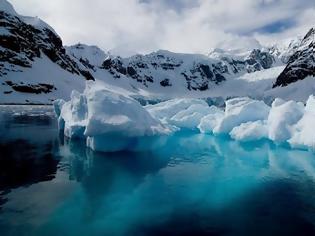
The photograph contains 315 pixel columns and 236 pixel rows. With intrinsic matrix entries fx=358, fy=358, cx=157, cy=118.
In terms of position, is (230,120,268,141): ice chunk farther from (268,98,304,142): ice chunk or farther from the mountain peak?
the mountain peak

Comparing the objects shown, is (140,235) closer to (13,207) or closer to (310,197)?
(13,207)

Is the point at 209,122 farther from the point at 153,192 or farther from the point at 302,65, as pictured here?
the point at 302,65

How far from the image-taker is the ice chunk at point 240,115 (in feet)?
96.4

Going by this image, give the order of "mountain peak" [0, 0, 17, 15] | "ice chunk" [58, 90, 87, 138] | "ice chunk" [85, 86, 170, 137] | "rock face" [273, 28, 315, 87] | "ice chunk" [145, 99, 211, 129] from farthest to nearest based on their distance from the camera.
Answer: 1. "rock face" [273, 28, 315, 87]
2. "mountain peak" [0, 0, 17, 15]
3. "ice chunk" [145, 99, 211, 129]
4. "ice chunk" [58, 90, 87, 138]
5. "ice chunk" [85, 86, 170, 137]

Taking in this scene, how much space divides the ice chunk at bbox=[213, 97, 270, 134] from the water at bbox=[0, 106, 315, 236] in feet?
26.4

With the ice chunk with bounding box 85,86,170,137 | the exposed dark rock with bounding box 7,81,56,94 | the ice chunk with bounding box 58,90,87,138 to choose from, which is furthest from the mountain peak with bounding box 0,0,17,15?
the ice chunk with bounding box 85,86,170,137

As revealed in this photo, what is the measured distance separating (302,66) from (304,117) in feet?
359

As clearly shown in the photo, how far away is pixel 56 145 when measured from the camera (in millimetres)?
22500

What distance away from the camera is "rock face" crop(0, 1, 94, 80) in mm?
103381

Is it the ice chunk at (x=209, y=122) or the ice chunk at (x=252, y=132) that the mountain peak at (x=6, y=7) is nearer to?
the ice chunk at (x=209, y=122)

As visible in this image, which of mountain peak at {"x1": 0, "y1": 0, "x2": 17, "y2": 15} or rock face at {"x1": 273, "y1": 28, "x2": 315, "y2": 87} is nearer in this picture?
mountain peak at {"x1": 0, "y1": 0, "x2": 17, "y2": 15}

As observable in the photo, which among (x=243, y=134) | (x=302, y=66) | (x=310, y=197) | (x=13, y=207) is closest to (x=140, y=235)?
(x=13, y=207)

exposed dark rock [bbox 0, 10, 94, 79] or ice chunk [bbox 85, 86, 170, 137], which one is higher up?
exposed dark rock [bbox 0, 10, 94, 79]

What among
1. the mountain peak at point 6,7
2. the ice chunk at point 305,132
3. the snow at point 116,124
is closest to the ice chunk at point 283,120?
the ice chunk at point 305,132
